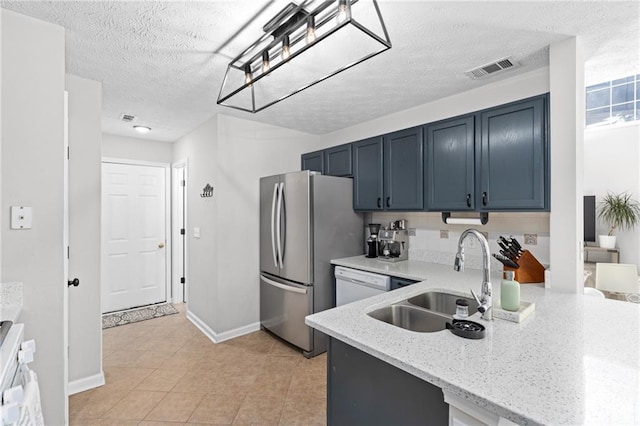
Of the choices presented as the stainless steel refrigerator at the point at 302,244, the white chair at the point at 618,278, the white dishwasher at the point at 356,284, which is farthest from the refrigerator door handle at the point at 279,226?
the white chair at the point at 618,278

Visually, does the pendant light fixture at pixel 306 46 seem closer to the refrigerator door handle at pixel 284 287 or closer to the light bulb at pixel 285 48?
the light bulb at pixel 285 48

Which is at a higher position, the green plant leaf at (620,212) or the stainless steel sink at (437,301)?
the green plant leaf at (620,212)

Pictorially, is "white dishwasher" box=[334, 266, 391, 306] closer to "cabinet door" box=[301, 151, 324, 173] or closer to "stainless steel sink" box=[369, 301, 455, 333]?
"stainless steel sink" box=[369, 301, 455, 333]

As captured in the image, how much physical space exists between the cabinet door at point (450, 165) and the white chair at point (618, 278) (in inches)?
78.2

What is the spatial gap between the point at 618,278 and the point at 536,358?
3.04m

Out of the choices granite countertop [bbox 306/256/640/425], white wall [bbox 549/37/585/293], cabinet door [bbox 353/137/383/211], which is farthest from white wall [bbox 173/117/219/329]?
white wall [bbox 549/37/585/293]

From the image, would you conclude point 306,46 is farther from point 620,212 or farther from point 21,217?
point 620,212

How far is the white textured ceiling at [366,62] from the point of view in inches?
64.0

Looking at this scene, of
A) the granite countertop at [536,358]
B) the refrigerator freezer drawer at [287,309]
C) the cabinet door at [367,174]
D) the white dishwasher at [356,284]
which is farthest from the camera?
the cabinet door at [367,174]

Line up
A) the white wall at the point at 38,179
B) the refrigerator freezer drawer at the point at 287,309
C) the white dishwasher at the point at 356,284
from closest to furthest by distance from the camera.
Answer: the white wall at the point at 38,179, the white dishwasher at the point at 356,284, the refrigerator freezer drawer at the point at 287,309

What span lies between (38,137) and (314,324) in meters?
1.79

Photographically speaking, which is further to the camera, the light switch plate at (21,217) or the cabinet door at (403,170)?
the cabinet door at (403,170)

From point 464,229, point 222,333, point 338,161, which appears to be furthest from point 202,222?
point 464,229

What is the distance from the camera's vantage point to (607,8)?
5.30ft
